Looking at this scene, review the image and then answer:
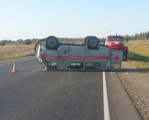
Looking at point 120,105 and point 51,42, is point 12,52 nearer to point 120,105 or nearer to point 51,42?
point 51,42

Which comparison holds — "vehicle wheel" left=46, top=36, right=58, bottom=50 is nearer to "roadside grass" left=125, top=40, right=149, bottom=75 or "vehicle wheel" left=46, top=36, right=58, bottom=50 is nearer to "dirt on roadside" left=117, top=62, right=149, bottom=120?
"dirt on roadside" left=117, top=62, right=149, bottom=120

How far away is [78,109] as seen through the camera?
5652 millimetres

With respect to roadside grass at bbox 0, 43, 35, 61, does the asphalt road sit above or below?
above

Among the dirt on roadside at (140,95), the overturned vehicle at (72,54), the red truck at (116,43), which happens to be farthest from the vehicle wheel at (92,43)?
the red truck at (116,43)

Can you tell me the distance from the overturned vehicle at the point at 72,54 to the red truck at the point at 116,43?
6.42 meters

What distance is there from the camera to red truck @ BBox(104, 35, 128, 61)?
1955 centimetres

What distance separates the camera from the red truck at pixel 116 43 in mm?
19547

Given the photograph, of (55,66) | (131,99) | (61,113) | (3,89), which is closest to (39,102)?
A: (61,113)

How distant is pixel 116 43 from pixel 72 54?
8104 mm

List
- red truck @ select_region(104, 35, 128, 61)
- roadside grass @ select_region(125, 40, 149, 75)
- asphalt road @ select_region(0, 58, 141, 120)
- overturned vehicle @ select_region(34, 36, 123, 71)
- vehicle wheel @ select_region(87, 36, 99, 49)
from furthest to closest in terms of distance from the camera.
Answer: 1. red truck @ select_region(104, 35, 128, 61)
2. roadside grass @ select_region(125, 40, 149, 75)
3. vehicle wheel @ select_region(87, 36, 99, 49)
4. overturned vehicle @ select_region(34, 36, 123, 71)
5. asphalt road @ select_region(0, 58, 141, 120)

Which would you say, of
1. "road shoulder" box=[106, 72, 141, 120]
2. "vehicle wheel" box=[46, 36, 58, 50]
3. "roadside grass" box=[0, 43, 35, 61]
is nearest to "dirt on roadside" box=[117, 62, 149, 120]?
"road shoulder" box=[106, 72, 141, 120]

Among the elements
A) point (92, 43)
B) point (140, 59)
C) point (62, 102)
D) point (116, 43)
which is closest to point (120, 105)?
point (62, 102)

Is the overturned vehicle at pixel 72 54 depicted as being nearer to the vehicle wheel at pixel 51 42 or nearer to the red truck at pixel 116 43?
the vehicle wheel at pixel 51 42

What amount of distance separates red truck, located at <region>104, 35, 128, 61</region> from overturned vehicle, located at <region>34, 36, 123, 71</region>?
642cm
